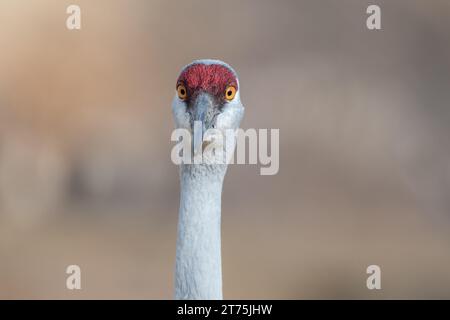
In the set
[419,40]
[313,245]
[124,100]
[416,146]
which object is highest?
[419,40]

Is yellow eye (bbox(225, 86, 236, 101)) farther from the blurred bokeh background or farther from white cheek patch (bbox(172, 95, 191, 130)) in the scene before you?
the blurred bokeh background

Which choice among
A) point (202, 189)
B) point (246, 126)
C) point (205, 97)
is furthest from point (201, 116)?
point (246, 126)

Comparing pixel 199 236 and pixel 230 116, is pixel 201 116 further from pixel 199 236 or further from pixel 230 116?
pixel 199 236

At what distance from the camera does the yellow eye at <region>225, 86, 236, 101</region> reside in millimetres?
1521

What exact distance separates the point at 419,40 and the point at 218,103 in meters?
4.52

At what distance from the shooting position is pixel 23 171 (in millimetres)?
5066

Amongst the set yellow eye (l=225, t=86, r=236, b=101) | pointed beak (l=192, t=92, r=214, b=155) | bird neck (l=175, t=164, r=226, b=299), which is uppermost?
yellow eye (l=225, t=86, r=236, b=101)

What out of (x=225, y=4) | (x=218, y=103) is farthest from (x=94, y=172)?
(x=218, y=103)

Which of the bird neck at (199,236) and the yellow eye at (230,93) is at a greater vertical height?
the yellow eye at (230,93)

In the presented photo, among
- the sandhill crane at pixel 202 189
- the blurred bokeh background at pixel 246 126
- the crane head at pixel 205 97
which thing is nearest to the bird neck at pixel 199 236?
the sandhill crane at pixel 202 189

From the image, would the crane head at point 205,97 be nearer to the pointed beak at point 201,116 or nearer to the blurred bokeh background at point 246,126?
the pointed beak at point 201,116

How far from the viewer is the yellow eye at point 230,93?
152cm

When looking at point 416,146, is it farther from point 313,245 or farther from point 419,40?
point 313,245

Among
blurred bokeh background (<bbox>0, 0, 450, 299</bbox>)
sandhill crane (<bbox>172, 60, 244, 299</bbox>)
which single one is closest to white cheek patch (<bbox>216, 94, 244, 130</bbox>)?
sandhill crane (<bbox>172, 60, 244, 299</bbox>)
